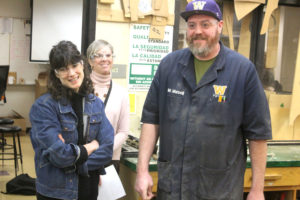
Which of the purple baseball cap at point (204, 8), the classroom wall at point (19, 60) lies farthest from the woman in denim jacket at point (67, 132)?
the classroom wall at point (19, 60)

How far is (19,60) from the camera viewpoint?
8.45m

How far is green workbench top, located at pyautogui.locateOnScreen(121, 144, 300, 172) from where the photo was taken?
9.37 feet

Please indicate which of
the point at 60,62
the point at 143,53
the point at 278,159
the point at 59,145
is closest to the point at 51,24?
the point at 143,53

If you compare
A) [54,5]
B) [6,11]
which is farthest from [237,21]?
[6,11]

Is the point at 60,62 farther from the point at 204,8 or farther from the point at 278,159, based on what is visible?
the point at 278,159

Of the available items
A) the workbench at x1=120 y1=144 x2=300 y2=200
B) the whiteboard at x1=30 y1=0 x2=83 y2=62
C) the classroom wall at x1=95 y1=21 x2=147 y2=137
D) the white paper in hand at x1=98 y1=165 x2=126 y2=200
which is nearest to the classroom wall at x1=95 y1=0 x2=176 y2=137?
the classroom wall at x1=95 y1=21 x2=147 y2=137

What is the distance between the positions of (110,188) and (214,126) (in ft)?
2.89

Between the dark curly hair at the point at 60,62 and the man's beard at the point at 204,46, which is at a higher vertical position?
the man's beard at the point at 204,46

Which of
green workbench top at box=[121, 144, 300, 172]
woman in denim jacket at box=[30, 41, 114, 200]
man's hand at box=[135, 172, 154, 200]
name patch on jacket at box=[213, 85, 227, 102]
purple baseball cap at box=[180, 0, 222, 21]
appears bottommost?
green workbench top at box=[121, 144, 300, 172]

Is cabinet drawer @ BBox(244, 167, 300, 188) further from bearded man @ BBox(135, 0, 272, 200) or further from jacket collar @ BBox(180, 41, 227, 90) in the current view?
jacket collar @ BBox(180, 41, 227, 90)

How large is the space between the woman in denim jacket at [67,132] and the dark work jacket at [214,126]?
1.36 feet

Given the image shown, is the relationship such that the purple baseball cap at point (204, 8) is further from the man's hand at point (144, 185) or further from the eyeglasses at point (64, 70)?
the man's hand at point (144, 185)

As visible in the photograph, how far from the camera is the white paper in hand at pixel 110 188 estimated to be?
8.46 ft

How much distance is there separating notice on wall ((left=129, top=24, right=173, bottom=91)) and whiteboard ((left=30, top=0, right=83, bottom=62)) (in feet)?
15.3
